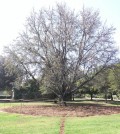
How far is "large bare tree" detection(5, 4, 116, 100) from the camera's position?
143ft

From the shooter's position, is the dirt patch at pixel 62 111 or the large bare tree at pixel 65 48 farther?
the large bare tree at pixel 65 48

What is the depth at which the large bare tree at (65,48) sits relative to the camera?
43.7 meters

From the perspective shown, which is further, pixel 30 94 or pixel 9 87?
pixel 9 87

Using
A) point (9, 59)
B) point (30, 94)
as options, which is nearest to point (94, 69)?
point (9, 59)

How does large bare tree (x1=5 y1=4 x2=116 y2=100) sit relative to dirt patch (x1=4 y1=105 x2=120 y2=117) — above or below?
above

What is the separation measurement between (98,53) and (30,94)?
2730 cm

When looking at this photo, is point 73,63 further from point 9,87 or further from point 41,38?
point 9,87

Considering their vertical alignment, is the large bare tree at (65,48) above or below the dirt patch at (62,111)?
above

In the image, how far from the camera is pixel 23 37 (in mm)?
45344

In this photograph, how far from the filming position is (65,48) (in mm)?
44406

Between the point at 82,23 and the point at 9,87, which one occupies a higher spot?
the point at 82,23

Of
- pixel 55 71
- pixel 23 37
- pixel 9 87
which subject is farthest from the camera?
pixel 9 87

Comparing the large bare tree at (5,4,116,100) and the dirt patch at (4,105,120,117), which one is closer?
the dirt patch at (4,105,120,117)

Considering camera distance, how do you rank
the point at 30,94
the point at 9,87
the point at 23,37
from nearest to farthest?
the point at 23,37, the point at 30,94, the point at 9,87
